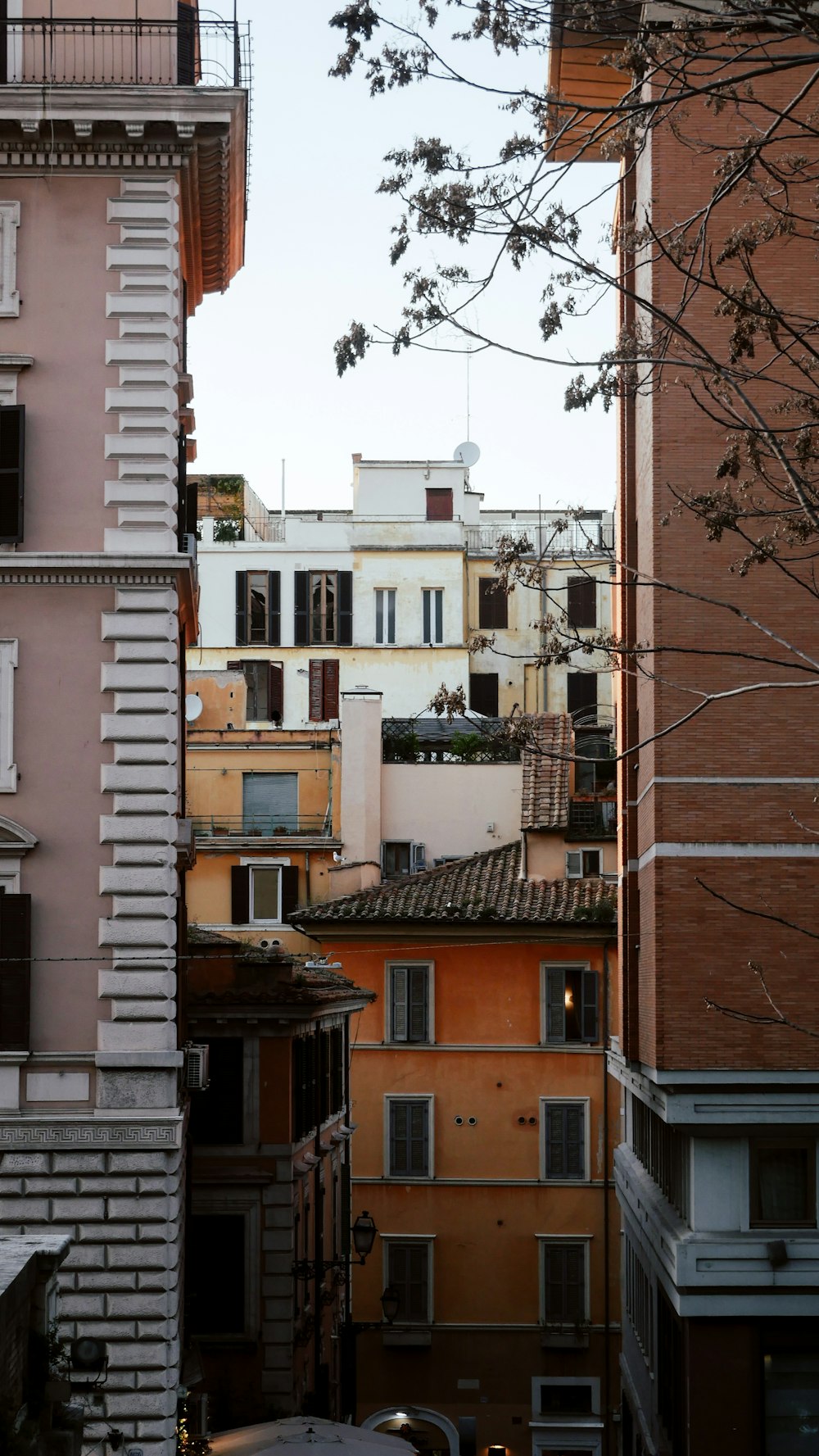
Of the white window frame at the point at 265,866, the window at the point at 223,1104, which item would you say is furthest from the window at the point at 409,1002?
the window at the point at 223,1104

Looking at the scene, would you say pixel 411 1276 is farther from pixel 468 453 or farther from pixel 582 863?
pixel 468 453

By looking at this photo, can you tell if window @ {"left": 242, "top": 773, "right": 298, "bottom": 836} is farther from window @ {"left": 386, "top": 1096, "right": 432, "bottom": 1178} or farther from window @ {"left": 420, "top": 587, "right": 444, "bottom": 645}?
window @ {"left": 386, "top": 1096, "right": 432, "bottom": 1178}

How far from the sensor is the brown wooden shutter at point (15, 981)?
19328 mm

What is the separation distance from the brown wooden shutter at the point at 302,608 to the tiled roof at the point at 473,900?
16437 mm

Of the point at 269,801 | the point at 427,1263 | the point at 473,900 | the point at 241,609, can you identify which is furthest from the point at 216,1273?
the point at 241,609

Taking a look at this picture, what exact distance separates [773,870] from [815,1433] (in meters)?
6.05

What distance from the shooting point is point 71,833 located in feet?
64.6

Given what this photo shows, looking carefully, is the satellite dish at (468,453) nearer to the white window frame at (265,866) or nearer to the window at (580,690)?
the window at (580,690)

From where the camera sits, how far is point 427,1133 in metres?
37.7

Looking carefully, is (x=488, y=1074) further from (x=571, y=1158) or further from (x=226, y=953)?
(x=226, y=953)

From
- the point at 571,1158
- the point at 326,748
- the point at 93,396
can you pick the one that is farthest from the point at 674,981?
the point at 326,748

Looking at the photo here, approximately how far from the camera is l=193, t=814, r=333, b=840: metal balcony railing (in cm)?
4728

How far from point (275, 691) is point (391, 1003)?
18781 mm

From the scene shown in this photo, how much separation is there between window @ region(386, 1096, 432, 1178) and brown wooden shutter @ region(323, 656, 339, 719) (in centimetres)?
1946
